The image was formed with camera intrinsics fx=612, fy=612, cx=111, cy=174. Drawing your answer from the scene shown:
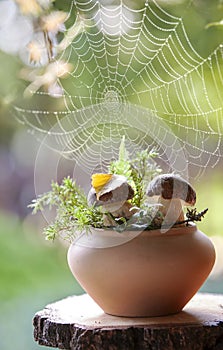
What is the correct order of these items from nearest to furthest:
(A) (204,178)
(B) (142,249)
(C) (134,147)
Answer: (B) (142,249) < (C) (134,147) < (A) (204,178)

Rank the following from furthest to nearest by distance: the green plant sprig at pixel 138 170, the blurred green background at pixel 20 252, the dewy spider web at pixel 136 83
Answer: the blurred green background at pixel 20 252
the dewy spider web at pixel 136 83
the green plant sprig at pixel 138 170

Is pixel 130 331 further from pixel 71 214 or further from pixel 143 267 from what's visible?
pixel 71 214

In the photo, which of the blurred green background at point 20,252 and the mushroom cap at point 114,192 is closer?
the mushroom cap at point 114,192

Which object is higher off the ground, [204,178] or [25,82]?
[25,82]

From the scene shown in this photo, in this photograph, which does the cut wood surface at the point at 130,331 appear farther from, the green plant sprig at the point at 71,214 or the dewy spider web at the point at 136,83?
the dewy spider web at the point at 136,83

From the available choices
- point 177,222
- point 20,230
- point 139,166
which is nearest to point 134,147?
point 139,166

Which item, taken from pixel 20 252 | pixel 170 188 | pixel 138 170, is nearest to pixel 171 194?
pixel 170 188

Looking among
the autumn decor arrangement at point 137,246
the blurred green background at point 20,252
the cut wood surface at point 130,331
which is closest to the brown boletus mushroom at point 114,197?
the autumn decor arrangement at point 137,246

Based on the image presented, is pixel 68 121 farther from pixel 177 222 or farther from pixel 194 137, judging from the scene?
pixel 177 222
